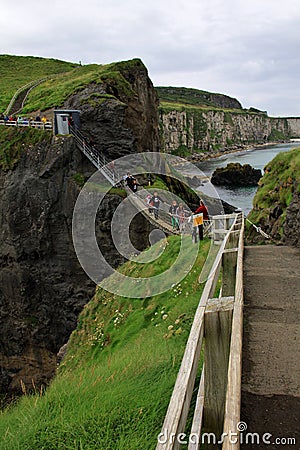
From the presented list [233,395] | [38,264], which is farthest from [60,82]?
[233,395]

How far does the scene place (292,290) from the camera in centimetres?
696

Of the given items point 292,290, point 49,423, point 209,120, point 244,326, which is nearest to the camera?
point 49,423

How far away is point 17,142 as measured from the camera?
79.2ft

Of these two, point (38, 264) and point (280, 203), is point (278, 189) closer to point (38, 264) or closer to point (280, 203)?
point (280, 203)

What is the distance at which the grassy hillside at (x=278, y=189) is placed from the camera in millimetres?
16734

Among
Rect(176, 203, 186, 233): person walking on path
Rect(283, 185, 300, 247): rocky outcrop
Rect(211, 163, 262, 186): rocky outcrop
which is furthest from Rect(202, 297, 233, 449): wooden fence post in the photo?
Rect(211, 163, 262, 186): rocky outcrop

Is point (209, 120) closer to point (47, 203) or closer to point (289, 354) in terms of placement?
point (47, 203)

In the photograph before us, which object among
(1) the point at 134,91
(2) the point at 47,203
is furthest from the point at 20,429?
(1) the point at 134,91

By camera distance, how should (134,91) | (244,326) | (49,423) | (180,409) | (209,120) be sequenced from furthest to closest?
1. (209,120)
2. (134,91)
3. (244,326)
4. (49,423)
5. (180,409)

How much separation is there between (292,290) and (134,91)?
24794 mm

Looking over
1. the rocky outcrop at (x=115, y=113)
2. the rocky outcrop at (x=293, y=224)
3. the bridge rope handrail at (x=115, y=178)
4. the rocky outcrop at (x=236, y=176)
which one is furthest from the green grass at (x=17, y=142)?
the rocky outcrop at (x=236, y=176)

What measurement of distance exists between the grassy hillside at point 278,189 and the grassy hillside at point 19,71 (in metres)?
22.6

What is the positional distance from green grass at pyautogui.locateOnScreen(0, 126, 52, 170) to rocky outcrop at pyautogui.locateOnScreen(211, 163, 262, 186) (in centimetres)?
6527

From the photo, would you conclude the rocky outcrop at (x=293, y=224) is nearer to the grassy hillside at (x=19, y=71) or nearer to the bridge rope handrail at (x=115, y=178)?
the bridge rope handrail at (x=115, y=178)
